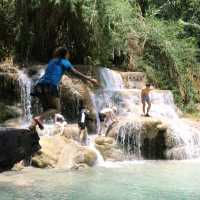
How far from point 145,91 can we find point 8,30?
746 centimetres

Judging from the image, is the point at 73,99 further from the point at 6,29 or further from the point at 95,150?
the point at 6,29

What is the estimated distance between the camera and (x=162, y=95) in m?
21.9

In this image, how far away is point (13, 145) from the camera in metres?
7.31

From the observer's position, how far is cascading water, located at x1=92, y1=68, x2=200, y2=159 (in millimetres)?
17703

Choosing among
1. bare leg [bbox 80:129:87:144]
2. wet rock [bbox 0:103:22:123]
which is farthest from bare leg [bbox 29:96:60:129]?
wet rock [bbox 0:103:22:123]

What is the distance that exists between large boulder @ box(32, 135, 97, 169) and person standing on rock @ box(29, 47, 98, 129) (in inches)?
256

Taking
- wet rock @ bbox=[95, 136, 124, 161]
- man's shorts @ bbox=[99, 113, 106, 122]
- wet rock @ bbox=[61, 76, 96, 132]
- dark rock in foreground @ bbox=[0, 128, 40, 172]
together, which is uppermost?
dark rock in foreground @ bbox=[0, 128, 40, 172]

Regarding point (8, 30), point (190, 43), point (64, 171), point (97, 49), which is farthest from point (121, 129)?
point (190, 43)

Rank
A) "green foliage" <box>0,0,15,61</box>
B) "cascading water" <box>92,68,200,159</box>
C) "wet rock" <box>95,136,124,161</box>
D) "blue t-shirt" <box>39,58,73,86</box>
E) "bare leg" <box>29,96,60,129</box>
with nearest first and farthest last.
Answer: "blue t-shirt" <box>39,58,73,86</box> → "bare leg" <box>29,96,60,129</box> → "wet rock" <box>95,136,124,161</box> → "cascading water" <box>92,68,200,159</box> → "green foliage" <box>0,0,15,61</box>

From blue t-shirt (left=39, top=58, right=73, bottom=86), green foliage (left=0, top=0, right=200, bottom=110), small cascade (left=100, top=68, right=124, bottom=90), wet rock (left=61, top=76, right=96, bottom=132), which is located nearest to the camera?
blue t-shirt (left=39, top=58, right=73, bottom=86)

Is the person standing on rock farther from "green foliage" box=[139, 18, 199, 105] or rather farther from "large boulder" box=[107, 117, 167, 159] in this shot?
"green foliage" box=[139, 18, 199, 105]

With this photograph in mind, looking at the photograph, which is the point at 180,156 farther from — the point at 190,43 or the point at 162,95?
the point at 190,43

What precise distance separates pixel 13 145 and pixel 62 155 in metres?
7.47

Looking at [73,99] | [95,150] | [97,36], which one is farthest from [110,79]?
[95,150]
